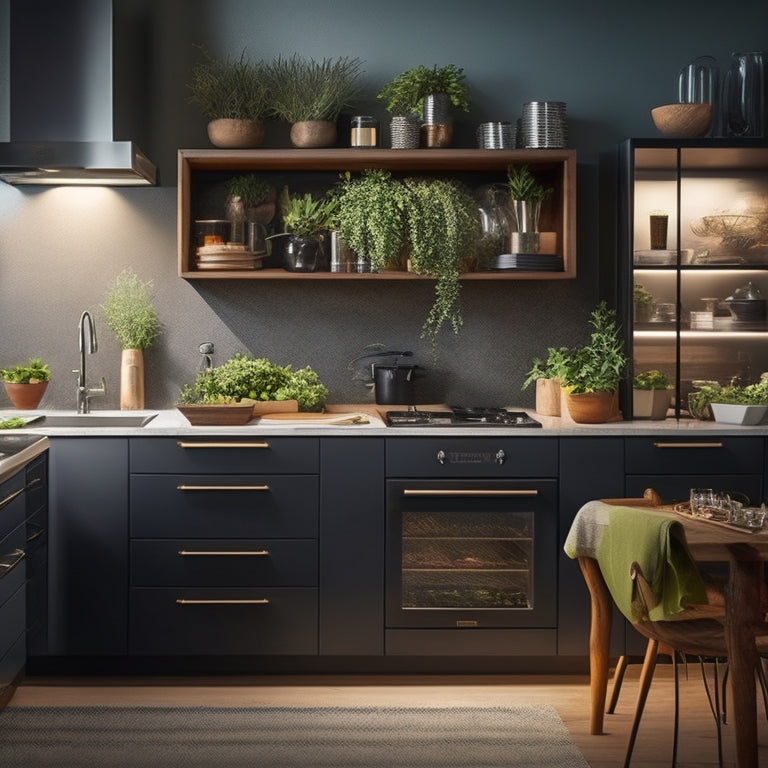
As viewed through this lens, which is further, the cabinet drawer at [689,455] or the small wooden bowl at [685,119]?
the small wooden bowl at [685,119]

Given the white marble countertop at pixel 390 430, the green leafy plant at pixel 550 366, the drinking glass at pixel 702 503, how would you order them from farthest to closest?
the green leafy plant at pixel 550 366 → the white marble countertop at pixel 390 430 → the drinking glass at pixel 702 503

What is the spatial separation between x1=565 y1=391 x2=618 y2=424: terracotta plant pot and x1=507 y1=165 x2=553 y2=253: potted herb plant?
2.22ft

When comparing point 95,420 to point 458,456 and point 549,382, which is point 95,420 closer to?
point 458,456

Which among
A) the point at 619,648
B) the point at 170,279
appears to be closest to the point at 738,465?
the point at 619,648

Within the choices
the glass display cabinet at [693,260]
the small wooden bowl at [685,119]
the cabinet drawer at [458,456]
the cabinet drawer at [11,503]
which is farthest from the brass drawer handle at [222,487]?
the small wooden bowl at [685,119]

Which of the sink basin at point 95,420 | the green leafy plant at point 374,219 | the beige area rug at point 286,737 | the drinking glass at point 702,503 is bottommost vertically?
the beige area rug at point 286,737

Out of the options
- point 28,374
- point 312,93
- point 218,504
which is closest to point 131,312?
point 28,374

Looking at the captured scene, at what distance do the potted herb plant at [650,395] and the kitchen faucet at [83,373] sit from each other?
214 cm

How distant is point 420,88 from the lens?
4.32 metres

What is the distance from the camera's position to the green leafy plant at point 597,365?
13.1ft

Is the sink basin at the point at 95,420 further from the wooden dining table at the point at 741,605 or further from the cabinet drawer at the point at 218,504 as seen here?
the wooden dining table at the point at 741,605

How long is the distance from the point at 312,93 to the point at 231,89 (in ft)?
1.06

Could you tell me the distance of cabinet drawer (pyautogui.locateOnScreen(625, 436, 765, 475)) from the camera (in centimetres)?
391

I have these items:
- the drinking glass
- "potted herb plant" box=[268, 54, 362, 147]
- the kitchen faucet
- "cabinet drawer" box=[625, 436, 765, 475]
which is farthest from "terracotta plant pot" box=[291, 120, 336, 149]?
the drinking glass
